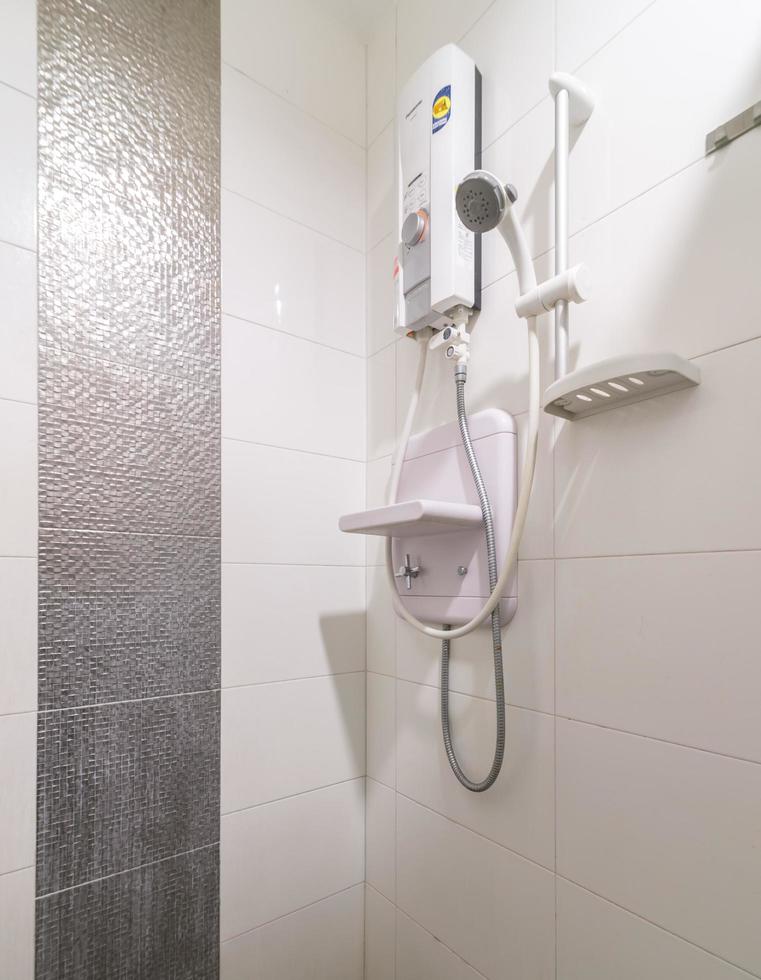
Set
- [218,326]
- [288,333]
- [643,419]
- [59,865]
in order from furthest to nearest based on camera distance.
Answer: [288,333]
[218,326]
[59,865]
[643,419]

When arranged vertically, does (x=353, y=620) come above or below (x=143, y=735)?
above

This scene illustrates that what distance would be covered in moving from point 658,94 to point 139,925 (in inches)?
62.9

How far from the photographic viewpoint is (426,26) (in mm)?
1232

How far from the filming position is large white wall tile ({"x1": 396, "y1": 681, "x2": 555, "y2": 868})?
89cm

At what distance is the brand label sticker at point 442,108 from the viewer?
1.03 m

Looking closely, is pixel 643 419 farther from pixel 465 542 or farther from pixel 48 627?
pixel 48 627

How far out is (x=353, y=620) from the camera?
1.33m

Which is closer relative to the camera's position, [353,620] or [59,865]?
[59,865]

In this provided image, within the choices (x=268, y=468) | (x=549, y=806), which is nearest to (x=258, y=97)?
(x=268, y=468)

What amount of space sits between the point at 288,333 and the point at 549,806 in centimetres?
106

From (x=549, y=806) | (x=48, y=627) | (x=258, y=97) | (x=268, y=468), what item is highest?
(x=258, y=97)

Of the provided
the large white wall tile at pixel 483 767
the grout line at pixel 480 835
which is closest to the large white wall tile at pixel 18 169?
the large white wall tile at pixel 483 767

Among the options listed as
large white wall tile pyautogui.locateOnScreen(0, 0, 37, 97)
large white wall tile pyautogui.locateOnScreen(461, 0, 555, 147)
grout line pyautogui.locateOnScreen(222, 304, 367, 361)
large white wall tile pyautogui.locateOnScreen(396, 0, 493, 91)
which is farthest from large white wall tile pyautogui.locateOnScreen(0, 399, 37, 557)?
large white wall tile pyautogui.locateOnScreen(396, 0, 493, 91)

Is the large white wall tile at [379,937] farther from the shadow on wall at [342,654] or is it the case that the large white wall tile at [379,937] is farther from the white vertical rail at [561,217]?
A: the white vertical rail at [561,217]
